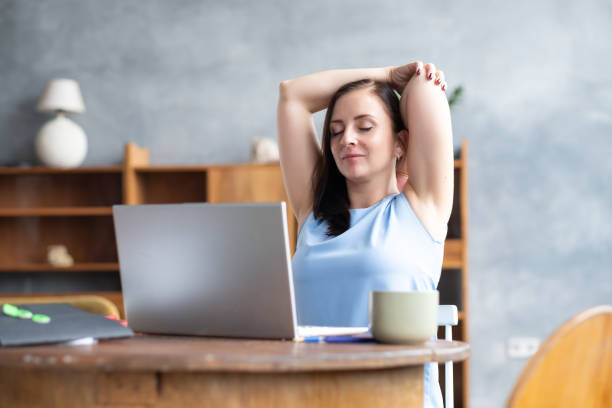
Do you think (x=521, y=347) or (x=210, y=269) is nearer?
(x=210, y=269)

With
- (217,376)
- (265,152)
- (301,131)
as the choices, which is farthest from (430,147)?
(265,152)

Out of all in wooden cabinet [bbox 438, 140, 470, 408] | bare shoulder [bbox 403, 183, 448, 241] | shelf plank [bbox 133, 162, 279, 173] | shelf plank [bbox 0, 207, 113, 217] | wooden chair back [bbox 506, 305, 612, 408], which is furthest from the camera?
shelf plank [bbox 0, 207, 113, 217]

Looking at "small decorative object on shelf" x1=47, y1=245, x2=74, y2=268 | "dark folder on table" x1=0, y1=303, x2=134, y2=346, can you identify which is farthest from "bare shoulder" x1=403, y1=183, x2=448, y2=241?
"small decorative object on shelf" x1=47, y1=245, x2=74, y2=268

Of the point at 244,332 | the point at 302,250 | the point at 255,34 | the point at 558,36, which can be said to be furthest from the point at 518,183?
the point at 244,332

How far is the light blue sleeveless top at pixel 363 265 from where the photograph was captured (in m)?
1.42

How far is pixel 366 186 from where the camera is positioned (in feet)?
5.38

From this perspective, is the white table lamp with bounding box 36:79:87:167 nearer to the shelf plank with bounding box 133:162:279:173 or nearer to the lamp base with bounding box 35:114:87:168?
the lamp base with bounding box 35:114:87:168

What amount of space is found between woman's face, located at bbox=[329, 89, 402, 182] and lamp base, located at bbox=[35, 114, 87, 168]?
110 inches

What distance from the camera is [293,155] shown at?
178cm

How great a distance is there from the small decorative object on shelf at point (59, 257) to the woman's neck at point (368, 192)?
2.83m

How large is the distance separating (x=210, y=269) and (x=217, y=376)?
20 centimetres

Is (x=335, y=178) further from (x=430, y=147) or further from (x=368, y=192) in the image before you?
(x=430, y=147)

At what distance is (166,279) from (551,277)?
3.58m

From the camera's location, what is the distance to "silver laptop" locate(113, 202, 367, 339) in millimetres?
976
